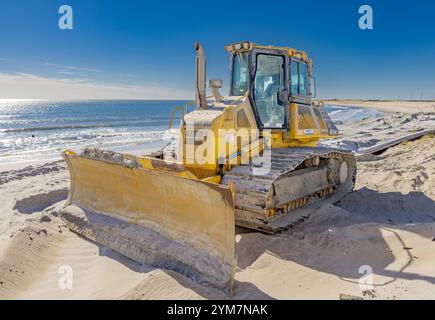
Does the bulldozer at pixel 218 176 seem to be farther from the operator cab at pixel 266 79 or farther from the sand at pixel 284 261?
the sand at pixel 284 261

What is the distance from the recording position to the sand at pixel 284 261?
3.97m

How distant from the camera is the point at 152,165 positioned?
19.3 feet

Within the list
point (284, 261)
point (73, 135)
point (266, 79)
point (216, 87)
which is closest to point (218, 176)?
point (284, 261)

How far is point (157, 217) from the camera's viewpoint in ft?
17.0

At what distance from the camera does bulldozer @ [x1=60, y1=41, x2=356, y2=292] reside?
14.9ft

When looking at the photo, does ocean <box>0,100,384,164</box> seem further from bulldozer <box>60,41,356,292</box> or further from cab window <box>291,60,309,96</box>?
cab window <box>291,60,309,96</box>

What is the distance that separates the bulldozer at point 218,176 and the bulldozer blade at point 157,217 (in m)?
0.02

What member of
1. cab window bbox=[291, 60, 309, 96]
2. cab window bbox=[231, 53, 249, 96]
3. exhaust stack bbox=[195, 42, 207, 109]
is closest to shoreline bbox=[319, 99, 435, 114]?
cab window bbox=[291, 60, 309, 96]

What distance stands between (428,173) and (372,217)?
3.33 m

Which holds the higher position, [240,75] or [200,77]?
[240,75]

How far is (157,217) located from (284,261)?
6.46ft

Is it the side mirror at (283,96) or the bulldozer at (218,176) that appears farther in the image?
the side mirror at (283,96)

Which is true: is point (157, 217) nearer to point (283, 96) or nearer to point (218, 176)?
point (218, 176)

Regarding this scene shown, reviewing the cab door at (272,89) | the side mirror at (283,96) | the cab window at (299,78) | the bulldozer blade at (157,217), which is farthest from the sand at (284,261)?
the cab window at (299,78)
